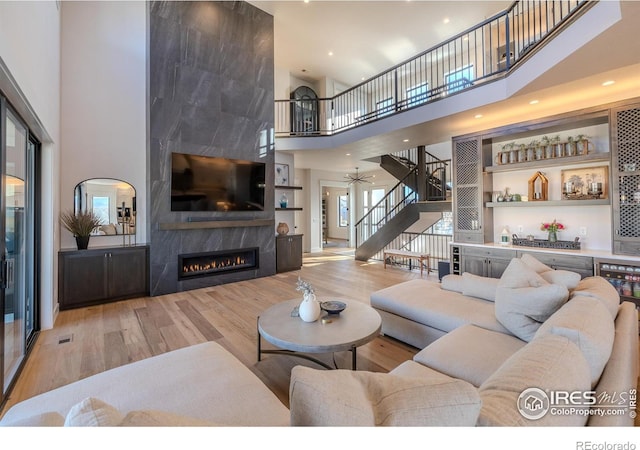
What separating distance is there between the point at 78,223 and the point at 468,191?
6.38 m

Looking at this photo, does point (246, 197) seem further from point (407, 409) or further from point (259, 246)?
point (407, 409)

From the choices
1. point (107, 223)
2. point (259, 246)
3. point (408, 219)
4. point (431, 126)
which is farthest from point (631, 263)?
point (107, 223)

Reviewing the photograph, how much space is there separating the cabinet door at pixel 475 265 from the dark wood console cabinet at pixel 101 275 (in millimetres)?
5411

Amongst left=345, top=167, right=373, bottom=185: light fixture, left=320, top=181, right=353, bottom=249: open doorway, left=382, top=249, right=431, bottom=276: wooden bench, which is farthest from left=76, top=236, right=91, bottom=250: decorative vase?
left=320, top=181, right=353, bottom=249: open doorway

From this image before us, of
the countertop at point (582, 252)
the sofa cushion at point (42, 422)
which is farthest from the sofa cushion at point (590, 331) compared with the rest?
the countertop at point (582, 252)

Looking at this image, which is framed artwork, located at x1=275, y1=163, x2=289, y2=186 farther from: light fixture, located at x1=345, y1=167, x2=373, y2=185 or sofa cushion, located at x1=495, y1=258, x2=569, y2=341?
sofa cushion, located at x1=495, y1=258, x2=569, y2=341

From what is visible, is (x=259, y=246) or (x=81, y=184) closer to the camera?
(x=81, y=184)

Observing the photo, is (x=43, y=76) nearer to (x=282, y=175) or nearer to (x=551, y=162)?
(x=282, y=175)

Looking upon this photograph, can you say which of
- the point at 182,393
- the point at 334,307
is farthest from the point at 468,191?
the point at 182,393

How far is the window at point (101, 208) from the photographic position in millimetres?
4480

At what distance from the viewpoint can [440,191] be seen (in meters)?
7.67

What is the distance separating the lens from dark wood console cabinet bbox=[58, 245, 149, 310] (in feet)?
12.9

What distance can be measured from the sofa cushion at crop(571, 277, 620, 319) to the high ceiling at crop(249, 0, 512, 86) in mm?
6142
